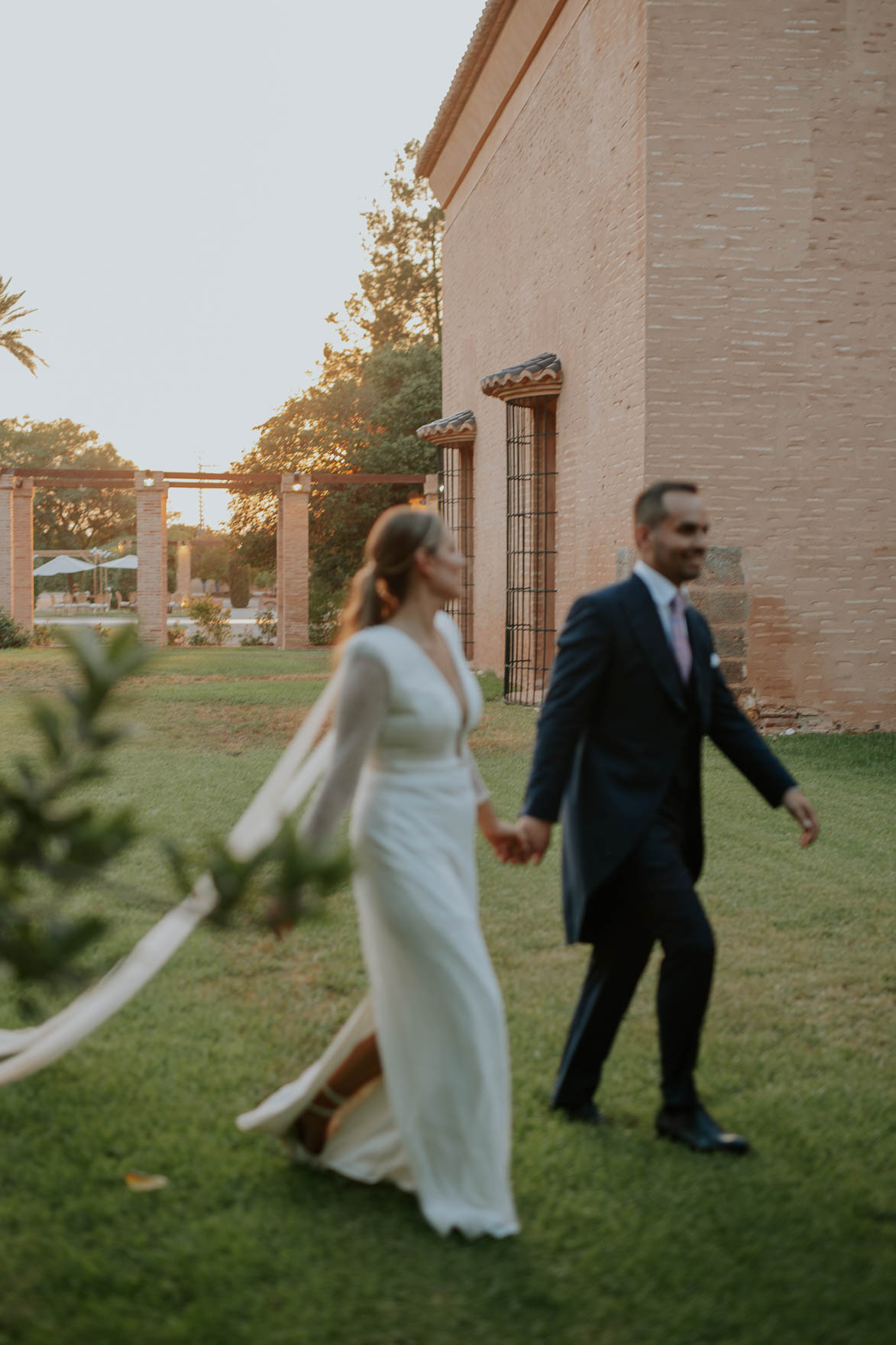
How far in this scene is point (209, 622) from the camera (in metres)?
33.2

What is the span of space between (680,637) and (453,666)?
854 mm

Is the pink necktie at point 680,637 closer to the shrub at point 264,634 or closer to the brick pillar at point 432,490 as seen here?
the brick pillar at point 432,490

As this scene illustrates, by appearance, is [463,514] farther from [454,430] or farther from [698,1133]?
[698,1133]

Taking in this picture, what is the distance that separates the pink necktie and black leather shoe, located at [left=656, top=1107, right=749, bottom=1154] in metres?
1.34

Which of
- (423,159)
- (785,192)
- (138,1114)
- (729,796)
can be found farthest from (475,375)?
(138,1114)

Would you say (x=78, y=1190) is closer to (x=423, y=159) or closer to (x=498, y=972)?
(x=498, y=972)

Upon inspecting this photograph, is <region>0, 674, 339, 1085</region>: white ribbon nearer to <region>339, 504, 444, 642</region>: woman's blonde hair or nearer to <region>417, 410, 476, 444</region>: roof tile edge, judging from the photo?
<region>339, 504, 444, 642</region>: woman's blonde hair

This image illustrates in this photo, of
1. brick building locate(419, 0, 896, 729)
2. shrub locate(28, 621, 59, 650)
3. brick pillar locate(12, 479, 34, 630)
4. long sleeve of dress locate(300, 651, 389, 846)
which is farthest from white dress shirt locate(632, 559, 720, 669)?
brick pillar locate(12, 479, 34, 630)

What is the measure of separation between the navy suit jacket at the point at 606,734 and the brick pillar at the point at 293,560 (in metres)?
28.3

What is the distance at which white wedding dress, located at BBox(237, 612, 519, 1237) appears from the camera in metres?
3.42

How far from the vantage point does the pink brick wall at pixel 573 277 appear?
1479 centimetres

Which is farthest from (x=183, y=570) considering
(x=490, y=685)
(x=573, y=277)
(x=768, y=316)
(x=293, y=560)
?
(x=768, y=316)

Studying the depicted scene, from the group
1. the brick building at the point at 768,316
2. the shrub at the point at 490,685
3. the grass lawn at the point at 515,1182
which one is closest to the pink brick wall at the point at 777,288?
the brick building at the point at 768,316

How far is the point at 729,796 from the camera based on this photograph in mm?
10938
